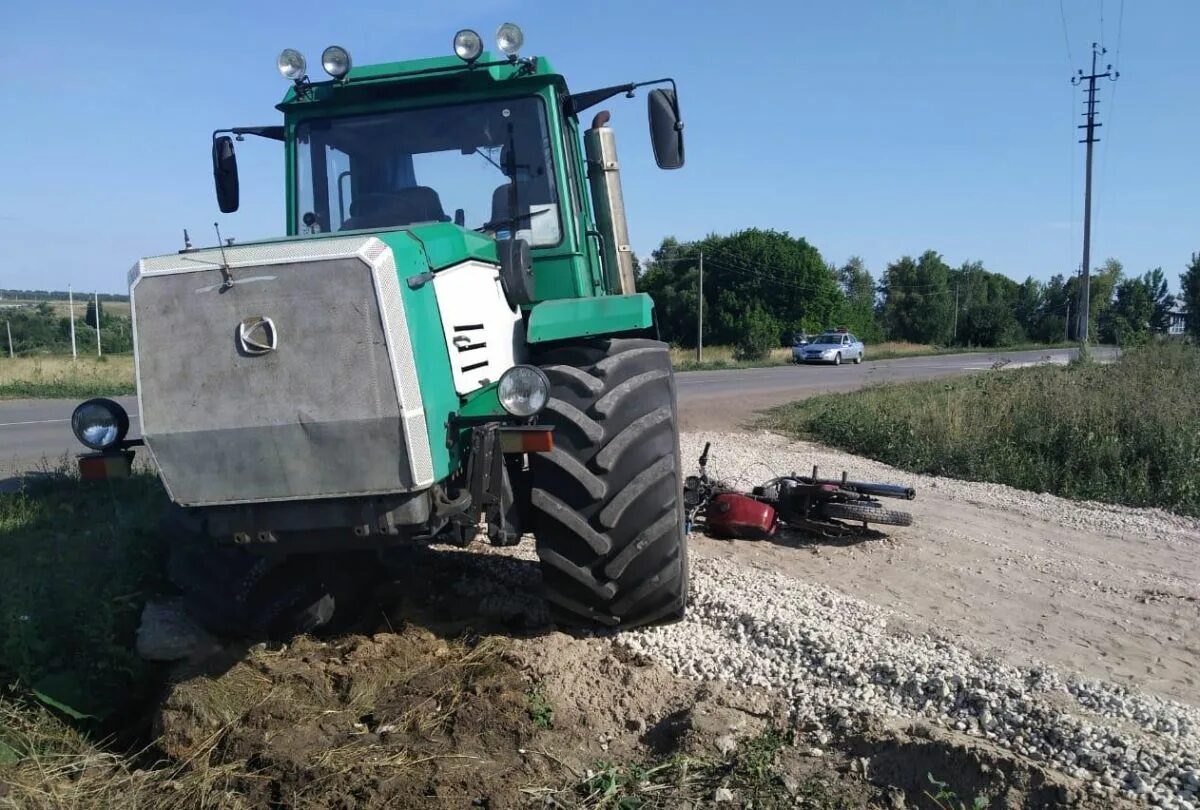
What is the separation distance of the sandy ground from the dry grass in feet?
64.4

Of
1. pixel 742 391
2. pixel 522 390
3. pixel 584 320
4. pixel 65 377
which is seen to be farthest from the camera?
pixel 65 377

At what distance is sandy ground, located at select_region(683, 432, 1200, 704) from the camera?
15.6 feet

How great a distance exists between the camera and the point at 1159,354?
1287cm

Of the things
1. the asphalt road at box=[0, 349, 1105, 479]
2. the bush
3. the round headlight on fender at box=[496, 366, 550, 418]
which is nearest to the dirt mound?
the round headlight on fender at box=[496, 366, 550, 418]

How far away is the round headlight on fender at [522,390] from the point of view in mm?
4031

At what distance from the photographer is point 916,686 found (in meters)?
4.12

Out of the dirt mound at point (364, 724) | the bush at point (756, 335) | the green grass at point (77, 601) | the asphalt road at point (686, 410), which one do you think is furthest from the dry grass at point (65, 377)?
the bush at point (756, 335)

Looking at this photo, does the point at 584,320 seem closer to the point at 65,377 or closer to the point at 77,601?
the point at 77,601

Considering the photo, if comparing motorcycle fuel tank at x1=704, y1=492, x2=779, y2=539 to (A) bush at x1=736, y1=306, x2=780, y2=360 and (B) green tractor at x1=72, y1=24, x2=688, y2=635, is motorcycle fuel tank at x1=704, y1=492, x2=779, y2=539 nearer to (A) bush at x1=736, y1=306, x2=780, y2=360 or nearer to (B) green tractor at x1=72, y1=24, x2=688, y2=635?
(B) green tractor at x1=72, y1=24, x2=688, y2=635

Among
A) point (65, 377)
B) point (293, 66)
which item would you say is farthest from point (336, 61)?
point (65, 377)

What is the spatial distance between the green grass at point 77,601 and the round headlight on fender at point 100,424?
1.14 metres

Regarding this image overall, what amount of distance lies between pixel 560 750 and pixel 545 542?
90cm

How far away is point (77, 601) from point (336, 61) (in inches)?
127

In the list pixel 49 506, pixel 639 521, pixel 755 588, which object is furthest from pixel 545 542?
pixel 49 506
